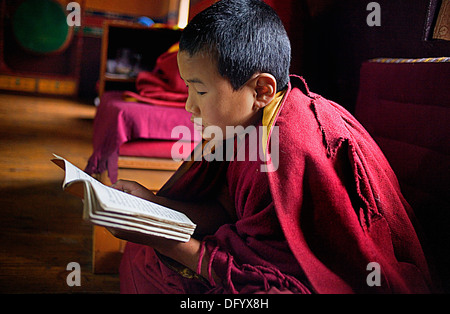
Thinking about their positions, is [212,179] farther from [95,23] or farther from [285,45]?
[95,23]

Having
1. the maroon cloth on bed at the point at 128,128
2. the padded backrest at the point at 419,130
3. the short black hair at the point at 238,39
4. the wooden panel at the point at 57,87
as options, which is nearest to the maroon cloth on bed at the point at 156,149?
the maroon cloth on bed at the point at 128,128

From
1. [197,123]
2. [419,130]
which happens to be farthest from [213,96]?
[419,130]

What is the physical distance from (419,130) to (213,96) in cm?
43

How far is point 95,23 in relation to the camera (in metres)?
5.02

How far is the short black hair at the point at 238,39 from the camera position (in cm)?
61

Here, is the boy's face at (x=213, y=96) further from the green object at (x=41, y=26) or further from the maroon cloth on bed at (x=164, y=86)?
the green object at (x=41, y=26)

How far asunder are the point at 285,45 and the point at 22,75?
465 centimetres

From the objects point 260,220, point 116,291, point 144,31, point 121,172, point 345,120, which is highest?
point 144,31

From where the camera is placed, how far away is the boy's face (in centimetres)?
62

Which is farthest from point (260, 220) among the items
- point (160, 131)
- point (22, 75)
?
point (22, 75)

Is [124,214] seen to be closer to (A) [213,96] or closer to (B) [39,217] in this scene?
(A) [213,96]

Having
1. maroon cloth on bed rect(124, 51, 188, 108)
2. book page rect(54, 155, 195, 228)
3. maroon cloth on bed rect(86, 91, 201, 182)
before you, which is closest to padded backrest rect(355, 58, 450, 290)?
book page rect(54, 155, 195, 228)

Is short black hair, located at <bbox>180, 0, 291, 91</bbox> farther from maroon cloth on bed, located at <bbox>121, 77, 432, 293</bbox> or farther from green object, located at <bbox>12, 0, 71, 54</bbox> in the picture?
green object, located at <bbox>12, 0, 71, 54</bbox>

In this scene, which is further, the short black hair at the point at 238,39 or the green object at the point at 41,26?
the green object at the point at 41,26
